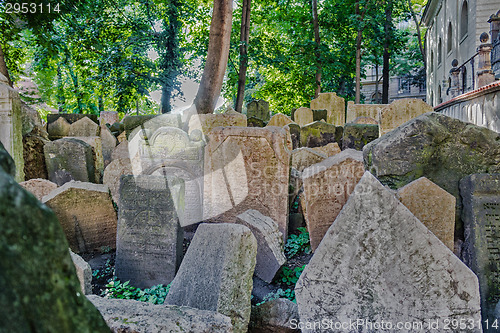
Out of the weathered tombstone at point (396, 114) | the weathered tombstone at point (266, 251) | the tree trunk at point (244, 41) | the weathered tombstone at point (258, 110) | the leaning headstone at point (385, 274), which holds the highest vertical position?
the tree trunk at point (244, 41)

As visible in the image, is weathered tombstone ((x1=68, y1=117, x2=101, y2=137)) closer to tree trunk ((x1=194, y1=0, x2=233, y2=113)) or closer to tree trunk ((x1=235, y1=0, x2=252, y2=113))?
tree trunk ((x1=194, y1=0, x2=233, y2=113))

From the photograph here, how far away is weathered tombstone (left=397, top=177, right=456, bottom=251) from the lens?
3.25 metres

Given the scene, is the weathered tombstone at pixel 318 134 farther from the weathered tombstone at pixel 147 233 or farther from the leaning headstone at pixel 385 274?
the leaning headstone at pixel 385 274

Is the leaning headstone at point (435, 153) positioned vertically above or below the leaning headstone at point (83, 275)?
above

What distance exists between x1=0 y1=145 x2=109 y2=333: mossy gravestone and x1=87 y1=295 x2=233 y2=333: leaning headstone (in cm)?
117

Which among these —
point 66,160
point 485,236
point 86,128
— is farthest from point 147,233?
point 86,128

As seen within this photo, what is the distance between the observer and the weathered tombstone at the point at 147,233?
4.05 m

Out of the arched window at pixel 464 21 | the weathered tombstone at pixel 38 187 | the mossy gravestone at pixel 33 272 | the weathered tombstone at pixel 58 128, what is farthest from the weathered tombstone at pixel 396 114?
the arched window at pixel 464 21

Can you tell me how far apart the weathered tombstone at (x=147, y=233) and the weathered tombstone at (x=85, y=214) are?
2.63 ft

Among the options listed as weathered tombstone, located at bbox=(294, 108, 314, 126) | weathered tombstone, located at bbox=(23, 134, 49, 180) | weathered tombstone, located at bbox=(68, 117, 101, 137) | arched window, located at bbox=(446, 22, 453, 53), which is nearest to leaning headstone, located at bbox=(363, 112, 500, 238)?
weathered tombstone, located at bbox=(23, 134, 49, 180)

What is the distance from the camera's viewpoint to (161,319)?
1956 millimetres

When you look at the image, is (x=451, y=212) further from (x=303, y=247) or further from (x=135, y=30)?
(x=135, y=30)

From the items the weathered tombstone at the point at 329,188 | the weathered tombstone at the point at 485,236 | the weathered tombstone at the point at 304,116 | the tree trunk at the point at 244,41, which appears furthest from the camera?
the weathered tombstone at the point at 304,116

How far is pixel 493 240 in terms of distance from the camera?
3186 mm
